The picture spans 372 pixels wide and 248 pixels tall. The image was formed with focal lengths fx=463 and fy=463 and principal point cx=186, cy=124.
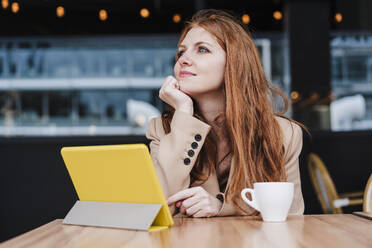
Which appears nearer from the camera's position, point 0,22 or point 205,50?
point 205,50

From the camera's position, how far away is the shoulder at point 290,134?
146 centimetres

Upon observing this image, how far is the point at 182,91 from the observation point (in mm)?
1515

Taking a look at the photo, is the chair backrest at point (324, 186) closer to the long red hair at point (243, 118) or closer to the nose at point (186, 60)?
the long red hair at point (243, 118)

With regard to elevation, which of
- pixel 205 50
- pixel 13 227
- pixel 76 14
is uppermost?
pixel 76 14

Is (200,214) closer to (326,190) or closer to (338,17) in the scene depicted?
(326,190)

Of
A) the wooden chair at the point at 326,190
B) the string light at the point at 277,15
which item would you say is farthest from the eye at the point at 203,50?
the string light at the point at 277,15

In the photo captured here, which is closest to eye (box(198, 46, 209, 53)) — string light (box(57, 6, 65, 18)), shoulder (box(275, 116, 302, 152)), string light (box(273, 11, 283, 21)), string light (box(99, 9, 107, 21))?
shoulder (box(275, 116, 302, 152))

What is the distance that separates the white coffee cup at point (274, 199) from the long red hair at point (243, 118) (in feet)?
0.76

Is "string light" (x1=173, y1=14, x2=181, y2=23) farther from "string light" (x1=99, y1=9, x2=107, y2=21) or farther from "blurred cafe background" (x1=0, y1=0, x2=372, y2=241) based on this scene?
"string light" (x1=99, y1=9, x2=107, y2=21)

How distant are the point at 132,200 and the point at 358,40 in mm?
6139

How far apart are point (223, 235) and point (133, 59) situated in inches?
255

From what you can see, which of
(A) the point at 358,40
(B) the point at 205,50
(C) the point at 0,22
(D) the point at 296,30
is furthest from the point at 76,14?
(B) the point at 205,50

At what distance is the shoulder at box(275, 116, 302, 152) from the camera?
1461 millimetres

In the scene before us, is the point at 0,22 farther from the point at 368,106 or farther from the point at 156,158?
the point at 156,158
